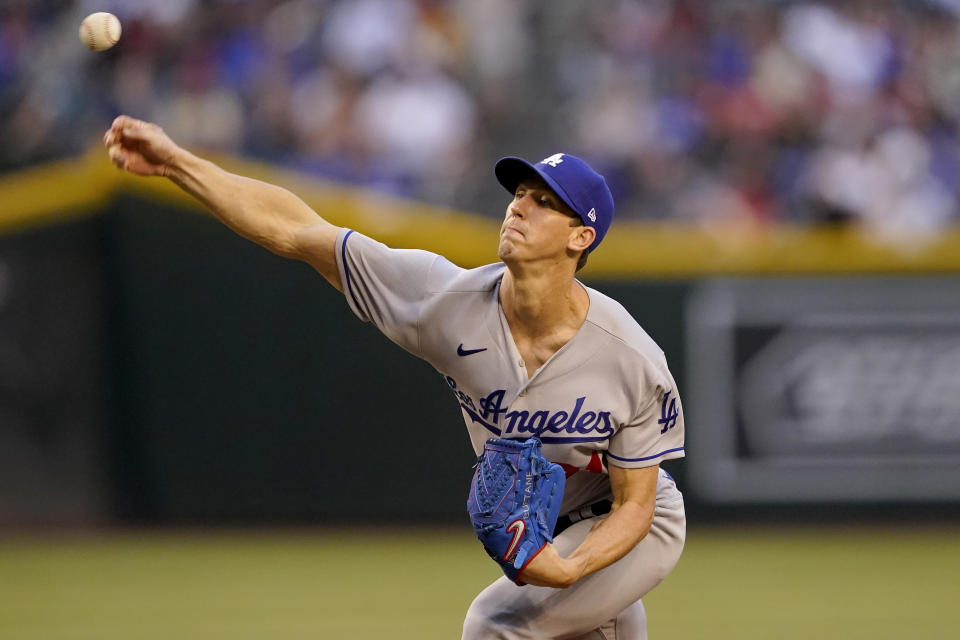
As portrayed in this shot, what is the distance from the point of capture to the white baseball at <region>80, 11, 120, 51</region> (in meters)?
4.42

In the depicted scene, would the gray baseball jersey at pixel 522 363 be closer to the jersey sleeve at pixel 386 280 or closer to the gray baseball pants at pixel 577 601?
the jersey sleeve at pixel 386 280

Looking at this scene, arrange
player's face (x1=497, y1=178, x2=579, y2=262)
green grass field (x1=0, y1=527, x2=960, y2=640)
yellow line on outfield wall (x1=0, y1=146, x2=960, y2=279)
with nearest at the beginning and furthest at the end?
1. player's face (x1=497, y1=178, x2=579, y2=262)
2. green grass field (x1=0, y1=527, x2=960, y2=640)
3. yellow line on outfield wall (x1=0, y1=146, x2=960, y2=279)

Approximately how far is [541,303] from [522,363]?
0.20 metres

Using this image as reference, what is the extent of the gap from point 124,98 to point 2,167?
1221mm

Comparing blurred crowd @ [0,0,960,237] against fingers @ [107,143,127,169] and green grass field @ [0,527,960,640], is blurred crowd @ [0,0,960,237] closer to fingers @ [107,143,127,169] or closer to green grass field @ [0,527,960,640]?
green grass field @ [0,527,960,640]

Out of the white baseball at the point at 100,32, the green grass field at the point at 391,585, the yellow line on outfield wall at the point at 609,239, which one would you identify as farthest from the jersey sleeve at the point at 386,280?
the yellow line on outfield wall at the point at 609,239

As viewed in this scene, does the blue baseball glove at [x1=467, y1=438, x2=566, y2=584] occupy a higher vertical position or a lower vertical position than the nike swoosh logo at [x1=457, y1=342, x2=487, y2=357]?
lower

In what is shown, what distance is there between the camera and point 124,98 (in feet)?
37.3

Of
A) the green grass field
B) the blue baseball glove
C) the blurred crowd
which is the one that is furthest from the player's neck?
the blurred crowd

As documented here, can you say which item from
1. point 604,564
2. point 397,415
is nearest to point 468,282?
point 604,564

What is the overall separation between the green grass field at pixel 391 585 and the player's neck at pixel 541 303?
9.67 feet

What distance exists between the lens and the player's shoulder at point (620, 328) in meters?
4.28

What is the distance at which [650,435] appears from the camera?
430 cm

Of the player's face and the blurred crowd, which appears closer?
the player's face
